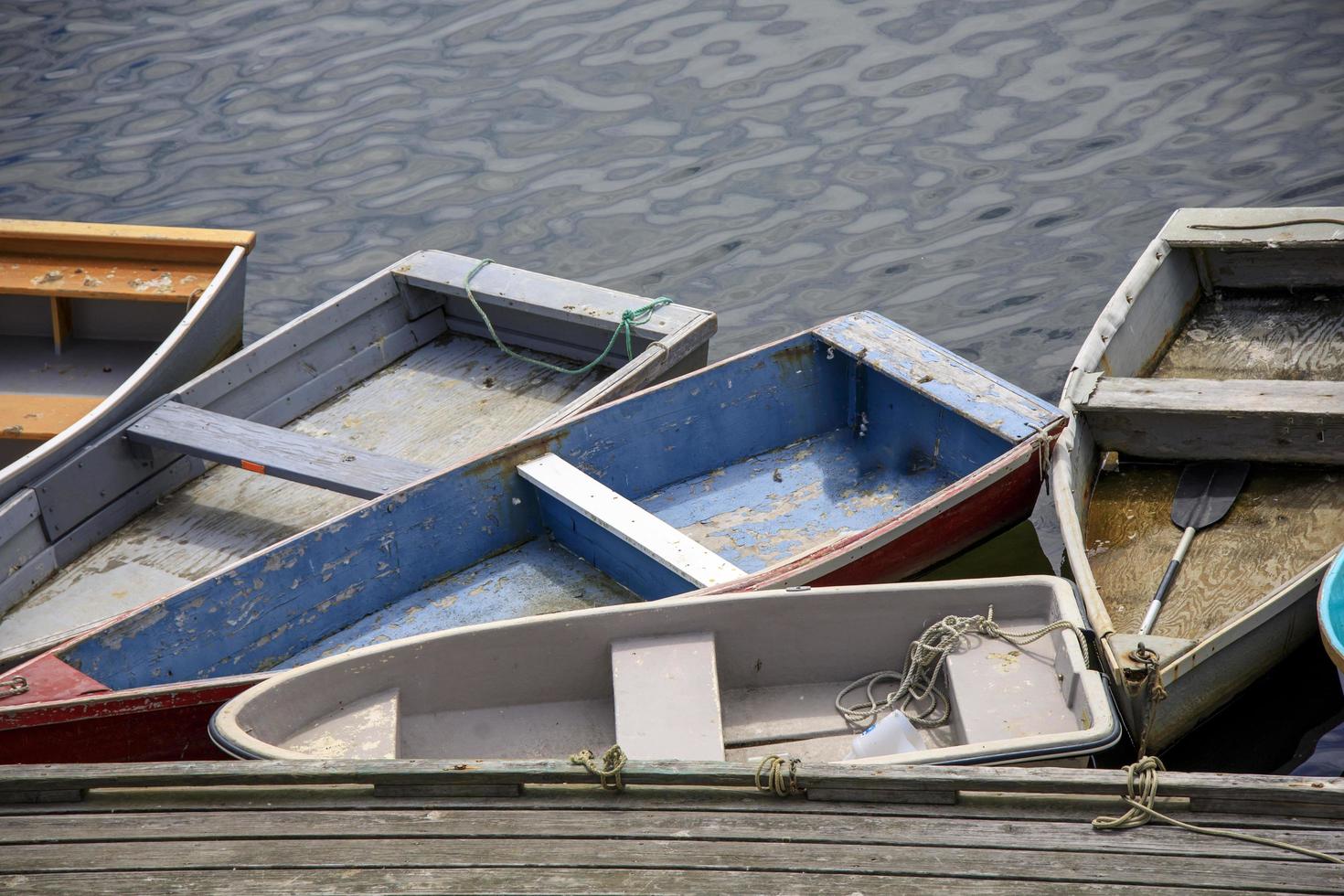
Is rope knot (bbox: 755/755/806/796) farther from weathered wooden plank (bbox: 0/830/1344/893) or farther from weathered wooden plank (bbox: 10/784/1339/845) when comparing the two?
weathered wooden plank (bbox: 0/830/1344/893)

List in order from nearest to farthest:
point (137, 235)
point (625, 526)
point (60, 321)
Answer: point (625, 526) < point (137, 235) < point (60, 321)

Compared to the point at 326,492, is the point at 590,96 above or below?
above

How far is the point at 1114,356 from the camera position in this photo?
634 centimetres

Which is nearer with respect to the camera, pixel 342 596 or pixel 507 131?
pixel 342 596

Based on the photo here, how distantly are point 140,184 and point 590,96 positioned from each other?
13.3 ft

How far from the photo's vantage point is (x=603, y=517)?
5.29 metres

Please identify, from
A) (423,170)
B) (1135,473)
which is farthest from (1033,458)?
(423,170)

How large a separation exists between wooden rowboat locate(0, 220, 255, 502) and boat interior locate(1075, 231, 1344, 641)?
14.7ft

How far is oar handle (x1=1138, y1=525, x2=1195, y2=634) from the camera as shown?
5.11m

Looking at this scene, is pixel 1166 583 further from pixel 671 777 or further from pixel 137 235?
pixel 137 235

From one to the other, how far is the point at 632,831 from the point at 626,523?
5.79 ft

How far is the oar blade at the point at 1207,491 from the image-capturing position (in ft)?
18.7

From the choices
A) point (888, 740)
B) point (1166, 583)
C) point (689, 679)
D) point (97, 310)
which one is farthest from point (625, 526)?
point (97, 310)

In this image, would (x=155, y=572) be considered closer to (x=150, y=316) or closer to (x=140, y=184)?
(x=150, y=316)
